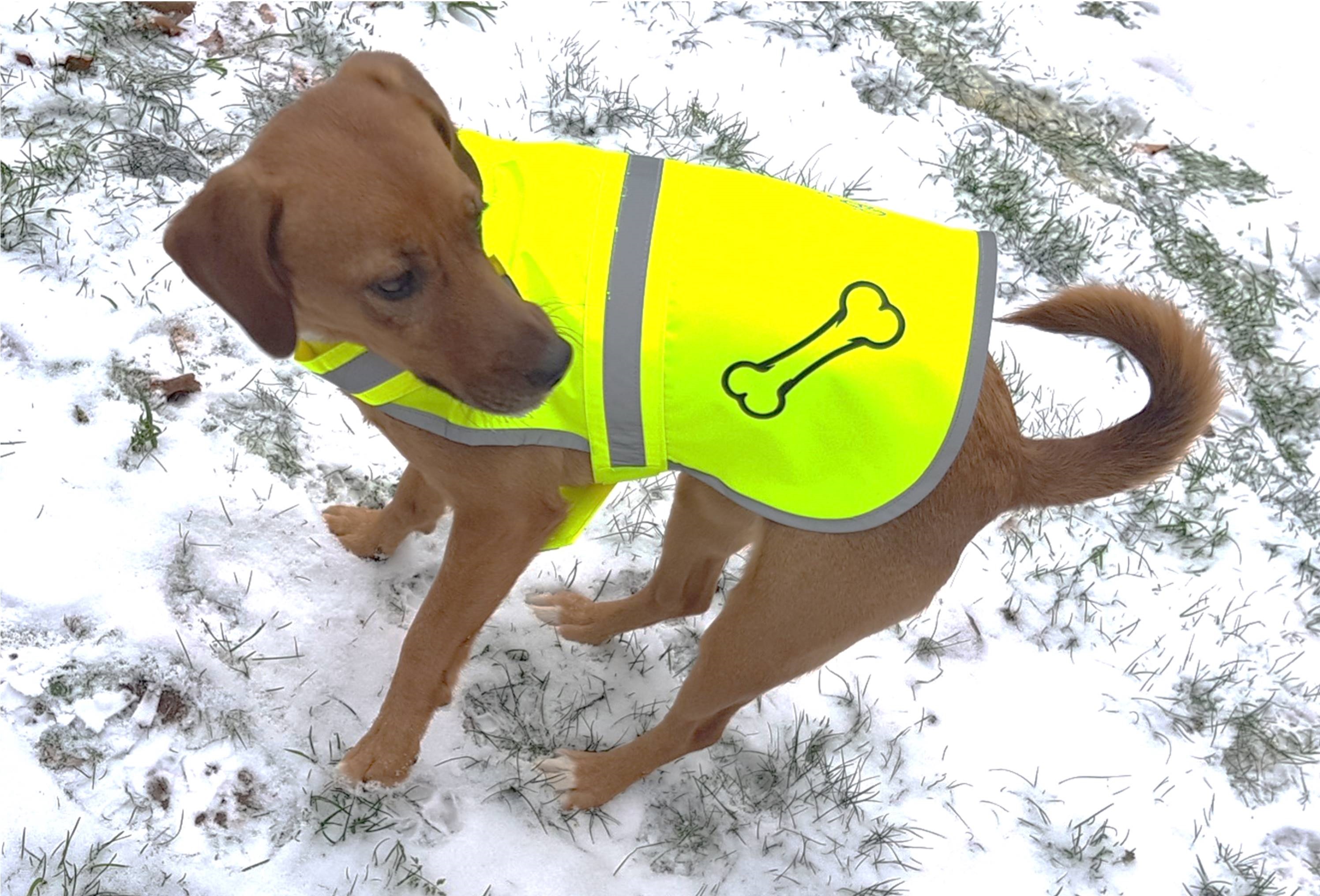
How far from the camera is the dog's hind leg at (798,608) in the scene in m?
2.10

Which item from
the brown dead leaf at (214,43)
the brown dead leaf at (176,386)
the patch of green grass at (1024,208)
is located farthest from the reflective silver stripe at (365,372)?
the patch of green grass at (1024,208)

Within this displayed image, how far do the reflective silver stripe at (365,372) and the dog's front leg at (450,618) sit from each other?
0.36m

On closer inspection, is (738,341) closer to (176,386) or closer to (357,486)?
(357,486)

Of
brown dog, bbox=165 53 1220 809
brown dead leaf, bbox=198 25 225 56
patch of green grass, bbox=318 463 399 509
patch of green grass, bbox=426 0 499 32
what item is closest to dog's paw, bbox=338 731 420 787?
brown dog, bbox=165 53 1220 809

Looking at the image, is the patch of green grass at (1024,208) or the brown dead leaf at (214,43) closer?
the brown dead leaf at (214,43)

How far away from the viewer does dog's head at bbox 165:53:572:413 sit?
190 cm

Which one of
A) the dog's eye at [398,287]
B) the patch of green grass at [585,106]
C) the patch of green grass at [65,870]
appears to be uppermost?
the dog's eye at [398,287]

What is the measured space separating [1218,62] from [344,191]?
534cm

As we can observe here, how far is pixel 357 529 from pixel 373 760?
0.73m

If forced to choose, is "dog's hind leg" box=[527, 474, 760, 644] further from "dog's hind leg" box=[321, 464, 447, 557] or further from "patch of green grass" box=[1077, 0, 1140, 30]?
"patch of green grass" box=[1077, 0, 1140, 30]

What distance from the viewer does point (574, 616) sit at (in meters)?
3.05

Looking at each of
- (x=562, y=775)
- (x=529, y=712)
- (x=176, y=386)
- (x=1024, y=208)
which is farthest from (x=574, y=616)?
(x=1024, y=208)

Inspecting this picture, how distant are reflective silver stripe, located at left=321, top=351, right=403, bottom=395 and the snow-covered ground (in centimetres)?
100

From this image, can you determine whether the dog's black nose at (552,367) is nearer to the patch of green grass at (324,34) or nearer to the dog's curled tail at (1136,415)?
the dog's curled tail at (1136,415)
